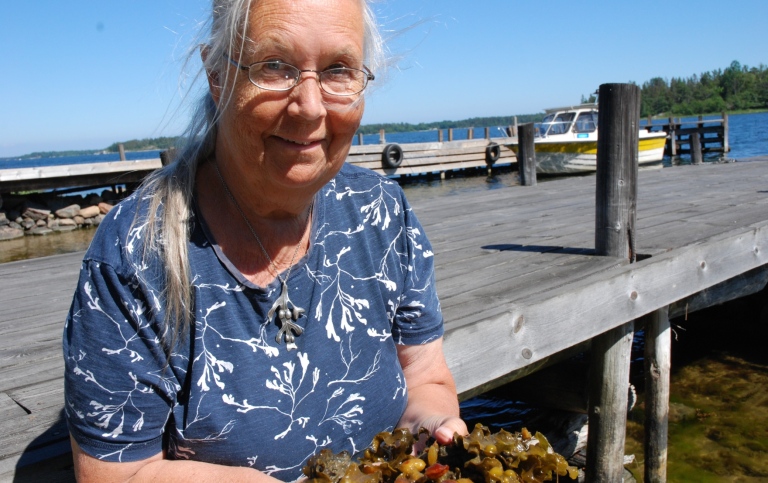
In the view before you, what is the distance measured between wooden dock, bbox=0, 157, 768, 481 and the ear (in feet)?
3.78

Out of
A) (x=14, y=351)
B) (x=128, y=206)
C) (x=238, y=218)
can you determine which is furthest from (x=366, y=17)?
(x=14, y=351)

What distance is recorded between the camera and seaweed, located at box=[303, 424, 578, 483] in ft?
4.59

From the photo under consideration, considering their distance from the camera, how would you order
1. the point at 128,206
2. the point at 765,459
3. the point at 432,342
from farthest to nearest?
the point at 765,459, the point at 432,342, the point at 128,206

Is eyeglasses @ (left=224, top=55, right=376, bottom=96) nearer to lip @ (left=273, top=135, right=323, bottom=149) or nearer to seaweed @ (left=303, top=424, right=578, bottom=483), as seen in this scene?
lip @ (left=273, top=135, right=323, bottom=149)

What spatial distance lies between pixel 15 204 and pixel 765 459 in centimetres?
1903

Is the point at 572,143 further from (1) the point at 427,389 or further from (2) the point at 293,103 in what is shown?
(2) the point at 293,103

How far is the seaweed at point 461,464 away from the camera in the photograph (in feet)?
4.59

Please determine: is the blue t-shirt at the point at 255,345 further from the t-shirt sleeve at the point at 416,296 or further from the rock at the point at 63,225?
the rock at the point at 63,225

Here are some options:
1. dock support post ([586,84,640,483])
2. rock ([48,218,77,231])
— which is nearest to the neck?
dock support post ([586,84,640,483])

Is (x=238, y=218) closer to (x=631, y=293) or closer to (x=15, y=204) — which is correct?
(x=631, y=293)

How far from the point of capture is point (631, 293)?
390 cm

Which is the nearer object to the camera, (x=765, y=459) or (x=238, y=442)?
(x=238, y=442)

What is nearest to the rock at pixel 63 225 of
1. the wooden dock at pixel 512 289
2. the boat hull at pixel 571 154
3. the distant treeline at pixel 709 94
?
the wooden dock at pixel 512 289

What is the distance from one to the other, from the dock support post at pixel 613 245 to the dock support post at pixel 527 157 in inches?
239
